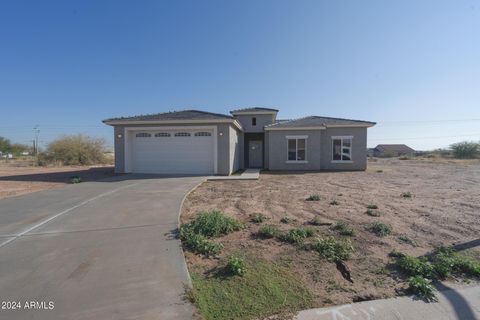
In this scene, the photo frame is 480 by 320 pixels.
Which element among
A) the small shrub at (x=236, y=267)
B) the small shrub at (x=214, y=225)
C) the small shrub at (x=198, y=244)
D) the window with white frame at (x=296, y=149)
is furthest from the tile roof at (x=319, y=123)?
the small shrub at (x=236, y=267)

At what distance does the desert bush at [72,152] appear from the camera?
25.7 meters

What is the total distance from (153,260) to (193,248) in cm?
69

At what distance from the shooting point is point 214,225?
5086 mm

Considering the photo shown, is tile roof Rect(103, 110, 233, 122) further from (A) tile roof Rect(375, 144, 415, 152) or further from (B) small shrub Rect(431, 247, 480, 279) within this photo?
(A) tile roof Rect(375, 144, 415, 152)

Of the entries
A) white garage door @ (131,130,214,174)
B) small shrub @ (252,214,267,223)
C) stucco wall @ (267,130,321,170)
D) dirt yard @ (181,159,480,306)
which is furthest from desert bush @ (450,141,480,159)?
small shrub @ (252,214,267,223)

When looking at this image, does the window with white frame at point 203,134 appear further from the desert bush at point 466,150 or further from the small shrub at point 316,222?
the desert bush at point 466,150

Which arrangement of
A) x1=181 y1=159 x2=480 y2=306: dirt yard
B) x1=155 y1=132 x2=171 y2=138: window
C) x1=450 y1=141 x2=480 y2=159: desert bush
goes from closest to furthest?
x1=181 y1=159 x2=480 y2=306: dirt yard, x1=155 y1=132 x2=171 y2=138: window, x1=450 y1=141 x2=480 y2=159: desert bush

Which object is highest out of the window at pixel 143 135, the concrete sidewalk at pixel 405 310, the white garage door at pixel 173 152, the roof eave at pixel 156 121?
the roof eave at pixel 156 121

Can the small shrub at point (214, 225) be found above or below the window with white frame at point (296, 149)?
below

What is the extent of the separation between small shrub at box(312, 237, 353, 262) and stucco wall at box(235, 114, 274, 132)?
1649 cm

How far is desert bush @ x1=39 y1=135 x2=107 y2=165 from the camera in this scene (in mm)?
25734

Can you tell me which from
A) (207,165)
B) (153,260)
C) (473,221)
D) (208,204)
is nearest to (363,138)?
(207,165)

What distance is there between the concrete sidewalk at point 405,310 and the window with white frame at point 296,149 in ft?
50.0

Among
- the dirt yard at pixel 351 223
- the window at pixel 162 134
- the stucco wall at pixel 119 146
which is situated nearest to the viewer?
the dirt yard at pixel 351 223
